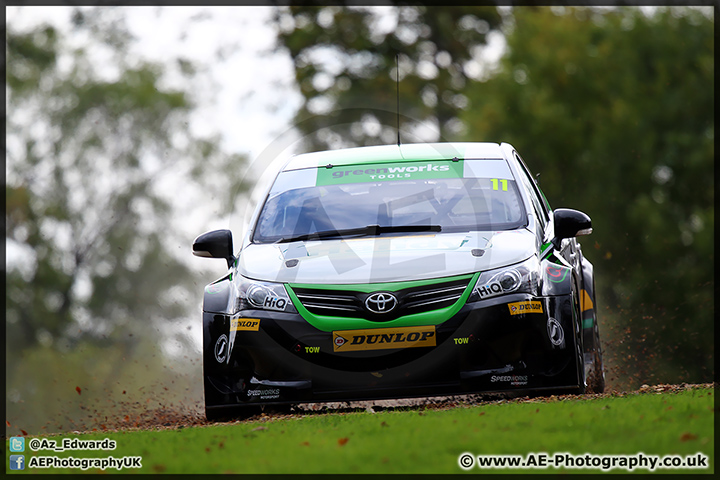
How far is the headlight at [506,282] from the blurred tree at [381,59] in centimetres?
2492

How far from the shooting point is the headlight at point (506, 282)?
689cm

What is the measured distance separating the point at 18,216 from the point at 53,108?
4435mm

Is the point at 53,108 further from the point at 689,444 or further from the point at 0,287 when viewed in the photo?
the point at 689,444

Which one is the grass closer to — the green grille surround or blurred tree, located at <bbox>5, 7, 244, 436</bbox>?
the green grille surround

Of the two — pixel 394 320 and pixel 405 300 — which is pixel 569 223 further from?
pixel 394 320

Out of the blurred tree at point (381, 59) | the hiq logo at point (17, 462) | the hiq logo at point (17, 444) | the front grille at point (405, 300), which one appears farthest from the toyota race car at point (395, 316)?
the blurred tree at point (381, 59)

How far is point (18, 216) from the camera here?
3438 centimetres

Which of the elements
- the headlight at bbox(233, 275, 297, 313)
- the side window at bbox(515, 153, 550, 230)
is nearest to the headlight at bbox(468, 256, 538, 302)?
the side window at bbox(515, 153, 550, 230)

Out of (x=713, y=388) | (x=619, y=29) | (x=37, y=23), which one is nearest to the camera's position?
(x=713, y=388)

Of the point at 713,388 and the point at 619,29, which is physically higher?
the point at 619,29

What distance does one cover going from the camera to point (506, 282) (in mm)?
6949

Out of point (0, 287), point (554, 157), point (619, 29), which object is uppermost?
point (619, 29)

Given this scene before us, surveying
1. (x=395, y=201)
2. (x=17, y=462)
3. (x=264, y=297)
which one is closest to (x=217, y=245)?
(x=264, y=297)
